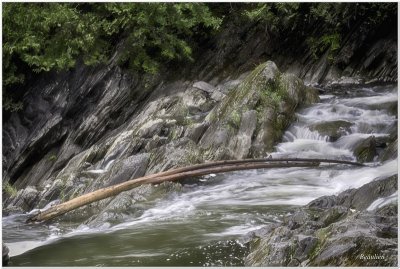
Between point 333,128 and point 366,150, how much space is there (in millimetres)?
1122

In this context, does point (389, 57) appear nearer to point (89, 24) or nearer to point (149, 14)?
point (149, 14)

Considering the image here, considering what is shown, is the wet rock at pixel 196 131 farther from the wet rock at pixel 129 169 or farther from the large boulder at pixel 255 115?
the wet rock at pixel 129 169

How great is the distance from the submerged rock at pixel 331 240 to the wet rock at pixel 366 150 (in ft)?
10.5

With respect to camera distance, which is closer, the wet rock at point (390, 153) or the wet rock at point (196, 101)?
the wet rock at point (390, 153)

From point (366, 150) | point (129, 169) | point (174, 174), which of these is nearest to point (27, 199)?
point (129, 169)

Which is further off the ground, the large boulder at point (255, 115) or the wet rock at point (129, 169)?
the large boulder at point (255, 115)

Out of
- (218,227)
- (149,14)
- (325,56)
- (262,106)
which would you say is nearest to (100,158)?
(262,106)

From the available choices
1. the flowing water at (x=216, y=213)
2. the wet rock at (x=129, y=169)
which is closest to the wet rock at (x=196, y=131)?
the wet rock at (x=129, y=169)

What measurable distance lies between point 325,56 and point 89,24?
6.28m

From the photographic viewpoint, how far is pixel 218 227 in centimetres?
534

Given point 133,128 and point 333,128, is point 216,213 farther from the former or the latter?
point 133,128

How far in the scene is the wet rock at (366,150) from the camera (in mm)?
7857

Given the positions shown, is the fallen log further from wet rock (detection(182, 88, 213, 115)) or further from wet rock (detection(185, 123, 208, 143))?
wet rock (detection(182, 88, 213, 115))

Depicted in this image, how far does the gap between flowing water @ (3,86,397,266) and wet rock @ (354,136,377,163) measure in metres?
0.15
